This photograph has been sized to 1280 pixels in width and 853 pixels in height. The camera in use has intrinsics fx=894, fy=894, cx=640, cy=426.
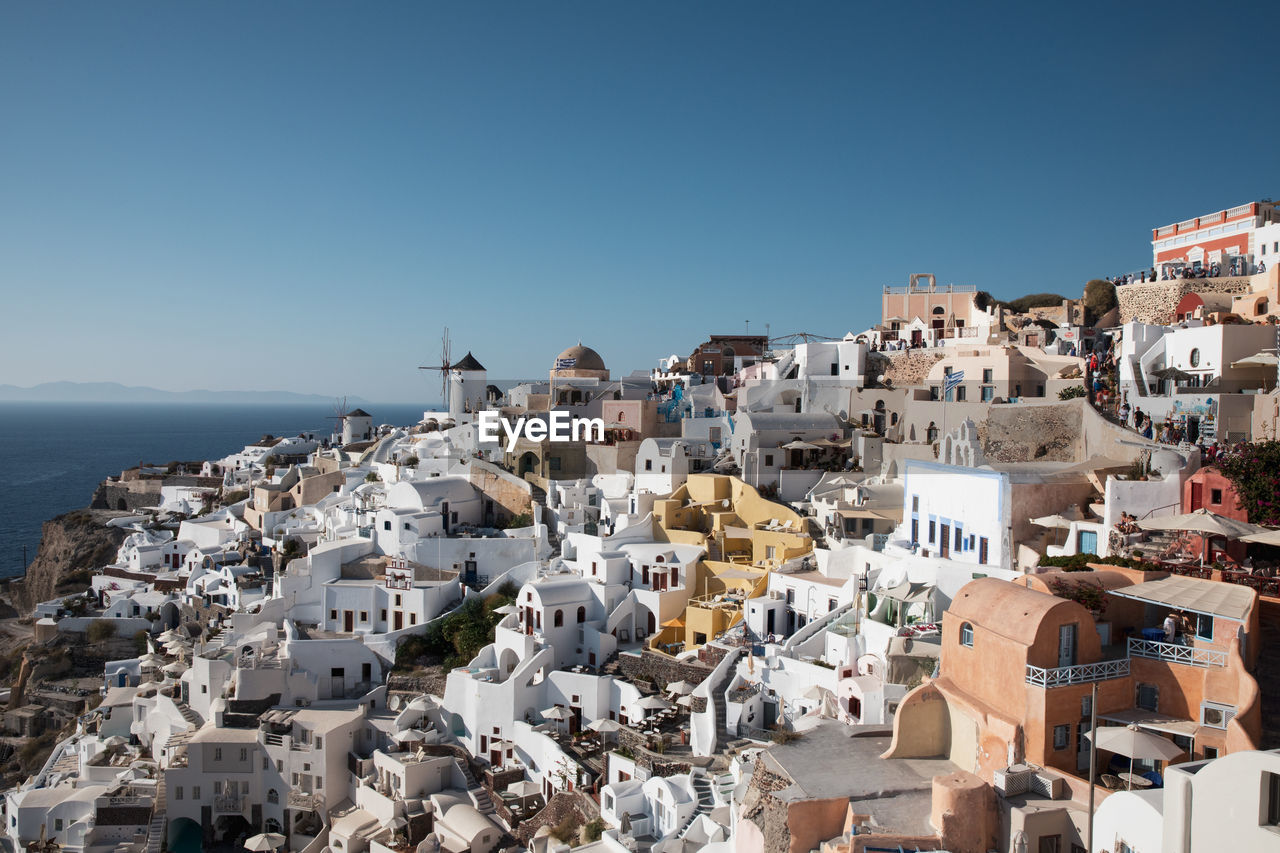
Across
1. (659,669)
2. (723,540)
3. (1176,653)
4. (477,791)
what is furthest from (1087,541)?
(477,791)

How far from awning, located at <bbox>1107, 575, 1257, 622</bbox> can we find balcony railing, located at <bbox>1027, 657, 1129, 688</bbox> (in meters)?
1.06

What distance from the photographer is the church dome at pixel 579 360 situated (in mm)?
42719

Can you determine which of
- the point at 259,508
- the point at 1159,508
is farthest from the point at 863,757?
the point at 259,508

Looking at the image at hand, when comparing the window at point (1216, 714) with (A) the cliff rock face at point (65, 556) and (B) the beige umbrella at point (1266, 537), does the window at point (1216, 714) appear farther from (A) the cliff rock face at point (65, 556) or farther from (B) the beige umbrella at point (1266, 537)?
(A) the cliff rock face at point (65, 556)

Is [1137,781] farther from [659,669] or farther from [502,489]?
[502,489]

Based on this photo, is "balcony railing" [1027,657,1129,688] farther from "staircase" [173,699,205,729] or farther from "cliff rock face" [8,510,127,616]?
"cliff rock face" [8,510,127,616]

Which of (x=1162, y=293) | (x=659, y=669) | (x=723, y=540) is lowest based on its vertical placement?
(x=659, y=669)

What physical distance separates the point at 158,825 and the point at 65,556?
101 ft

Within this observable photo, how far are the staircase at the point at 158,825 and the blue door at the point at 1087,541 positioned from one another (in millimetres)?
22272

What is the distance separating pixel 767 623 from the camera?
21.8 meters

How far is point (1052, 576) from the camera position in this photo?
13250 mm

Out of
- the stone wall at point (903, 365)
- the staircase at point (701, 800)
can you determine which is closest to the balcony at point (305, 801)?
the staircase at point (701, 800)

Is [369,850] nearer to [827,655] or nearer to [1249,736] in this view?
[827,655]

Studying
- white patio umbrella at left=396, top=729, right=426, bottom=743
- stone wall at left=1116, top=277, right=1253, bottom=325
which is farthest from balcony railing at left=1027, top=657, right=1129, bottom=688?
stone wall at left=1116, top=277, right=1253, bottom=325
